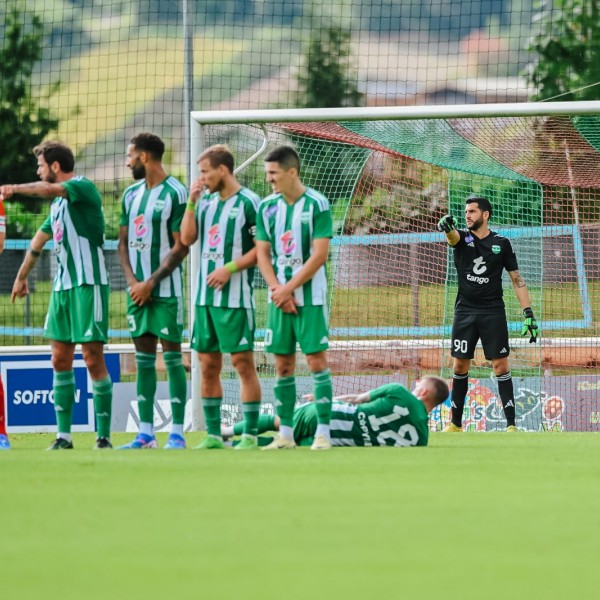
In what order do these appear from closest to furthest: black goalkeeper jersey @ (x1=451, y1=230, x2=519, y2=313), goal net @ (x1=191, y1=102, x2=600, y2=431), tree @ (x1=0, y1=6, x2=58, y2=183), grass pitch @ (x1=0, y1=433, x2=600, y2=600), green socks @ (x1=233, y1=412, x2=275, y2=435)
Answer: grass pitch @ (x1=0, y1=433, x2=600, y2=600), green socks @ (x1=233, y1=412, x2=275, y2=435), black goalkeeper jersey @ (x1=451, y1=230, x2=519, y2=313), goal net @ (x1=191, y1=102, x2=600, y2=431), tree @ (x1=0, y1=6, x2=58, y2=183)

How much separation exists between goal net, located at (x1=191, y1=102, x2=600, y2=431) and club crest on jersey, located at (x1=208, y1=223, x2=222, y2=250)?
337 centimetres

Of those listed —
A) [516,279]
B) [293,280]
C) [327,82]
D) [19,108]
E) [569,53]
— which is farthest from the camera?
[327,82]

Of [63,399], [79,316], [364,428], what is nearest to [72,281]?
[79,316]

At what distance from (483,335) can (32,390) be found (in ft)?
12.4

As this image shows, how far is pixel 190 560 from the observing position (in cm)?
406

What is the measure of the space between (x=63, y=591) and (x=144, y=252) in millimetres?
4715

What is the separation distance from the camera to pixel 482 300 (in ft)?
35.7

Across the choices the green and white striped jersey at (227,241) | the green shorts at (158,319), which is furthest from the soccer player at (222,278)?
the green shorts at (158,319)

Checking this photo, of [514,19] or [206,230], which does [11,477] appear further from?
[514,19]

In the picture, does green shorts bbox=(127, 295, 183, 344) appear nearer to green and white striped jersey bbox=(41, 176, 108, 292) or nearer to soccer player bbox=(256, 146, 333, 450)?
green and white striped jersey bbox=(41, 176, 108, 292)

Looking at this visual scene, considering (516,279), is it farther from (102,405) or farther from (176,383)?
(102,405)

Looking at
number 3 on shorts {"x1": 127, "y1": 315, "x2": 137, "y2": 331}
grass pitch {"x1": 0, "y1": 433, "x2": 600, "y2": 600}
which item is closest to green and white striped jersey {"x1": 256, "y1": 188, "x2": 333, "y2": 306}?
number 3 on shorts {"x1": 127, "y1": 315, "x2": 137, "y2": 331}

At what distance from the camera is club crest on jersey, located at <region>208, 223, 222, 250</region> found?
8070 mm

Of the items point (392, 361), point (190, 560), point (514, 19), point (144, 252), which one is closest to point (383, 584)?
point (190, 560)
